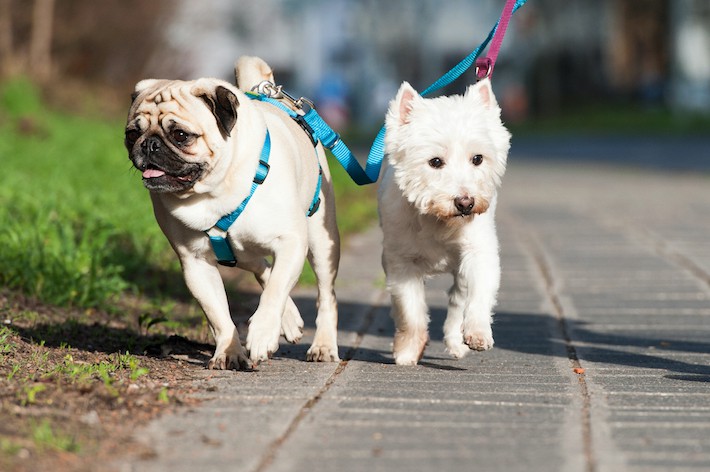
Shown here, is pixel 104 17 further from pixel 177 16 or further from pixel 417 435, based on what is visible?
pixel 417 435

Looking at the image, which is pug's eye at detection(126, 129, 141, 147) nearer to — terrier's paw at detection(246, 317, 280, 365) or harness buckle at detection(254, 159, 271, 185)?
harness buckle at detection(254, 159, 271, 185)

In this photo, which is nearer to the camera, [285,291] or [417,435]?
[417,435]

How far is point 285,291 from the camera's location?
5055 millimetres

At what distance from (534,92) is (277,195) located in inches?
1748

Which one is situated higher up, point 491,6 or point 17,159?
point 491,6

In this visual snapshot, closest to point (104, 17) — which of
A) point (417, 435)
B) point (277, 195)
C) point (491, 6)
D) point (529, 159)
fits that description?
point (529, 159)

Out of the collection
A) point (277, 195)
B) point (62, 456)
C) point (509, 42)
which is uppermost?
point (509, 42)

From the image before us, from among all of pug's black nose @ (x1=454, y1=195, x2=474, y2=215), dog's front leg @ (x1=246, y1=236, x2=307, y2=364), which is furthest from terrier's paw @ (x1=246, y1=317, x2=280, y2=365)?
pug's black nose @ (x1=454, y1=195, x2=474, y2=215)

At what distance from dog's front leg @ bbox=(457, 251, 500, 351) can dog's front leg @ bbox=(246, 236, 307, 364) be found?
747mm

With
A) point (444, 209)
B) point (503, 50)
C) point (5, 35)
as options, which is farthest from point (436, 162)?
point (503, 50)

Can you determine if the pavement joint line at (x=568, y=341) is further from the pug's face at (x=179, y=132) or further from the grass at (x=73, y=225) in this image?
the grass at (x=73, y=225)

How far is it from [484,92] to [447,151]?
16.1 inches

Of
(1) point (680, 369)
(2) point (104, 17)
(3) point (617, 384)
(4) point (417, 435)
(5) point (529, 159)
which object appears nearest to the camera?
(4) point (417, 435)

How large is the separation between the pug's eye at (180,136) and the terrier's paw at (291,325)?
1.20 metres
